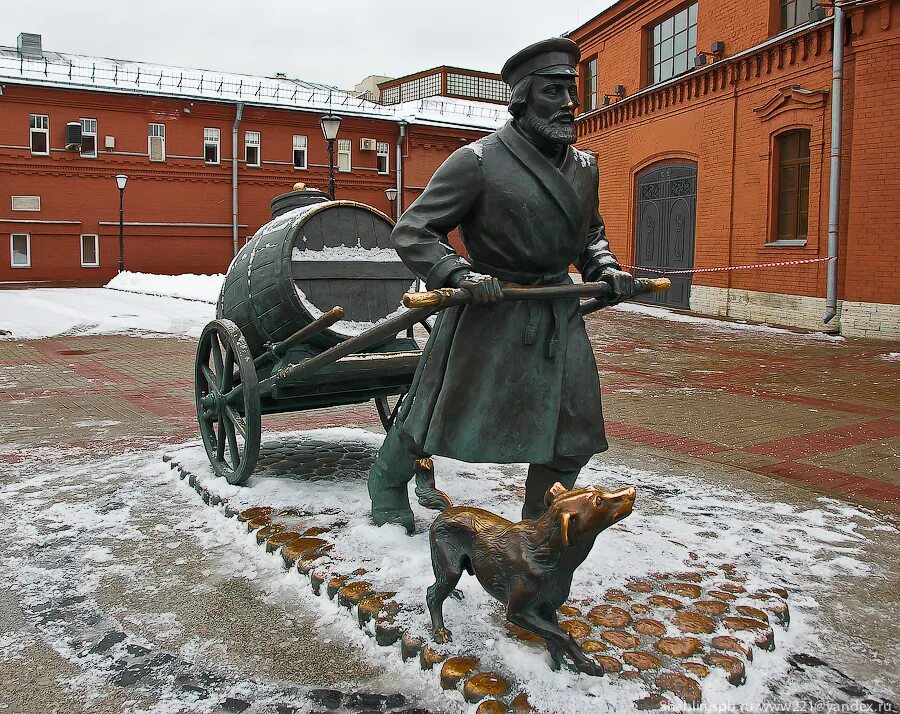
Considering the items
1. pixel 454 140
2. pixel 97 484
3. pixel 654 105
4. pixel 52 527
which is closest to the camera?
pixel 52 527

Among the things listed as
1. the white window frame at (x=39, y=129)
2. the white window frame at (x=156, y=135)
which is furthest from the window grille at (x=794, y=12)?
the white window frame at (x=39, y=129)

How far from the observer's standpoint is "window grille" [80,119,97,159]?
2814cm

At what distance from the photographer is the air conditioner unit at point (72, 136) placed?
Result: 27.7 metres

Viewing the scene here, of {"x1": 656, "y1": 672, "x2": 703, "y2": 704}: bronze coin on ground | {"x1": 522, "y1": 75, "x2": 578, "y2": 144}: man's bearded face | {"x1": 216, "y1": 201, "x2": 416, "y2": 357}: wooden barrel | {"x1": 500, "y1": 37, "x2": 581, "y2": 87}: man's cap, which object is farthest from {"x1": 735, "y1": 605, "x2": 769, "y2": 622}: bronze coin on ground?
{"x1": 216, "y1": 201, "x2": 416, "y2": 357}: wooden barrel

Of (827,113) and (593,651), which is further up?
(827,113)

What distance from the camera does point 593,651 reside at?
2.90 metres

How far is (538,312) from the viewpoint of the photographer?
126 inches

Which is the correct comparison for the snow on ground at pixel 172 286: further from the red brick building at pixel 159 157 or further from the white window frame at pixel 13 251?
the white window frame at pixel 13 251

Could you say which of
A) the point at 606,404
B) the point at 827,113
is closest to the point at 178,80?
the point at 827,113

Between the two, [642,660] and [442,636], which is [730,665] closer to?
[642,660]

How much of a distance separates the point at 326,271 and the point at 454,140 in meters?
30.8

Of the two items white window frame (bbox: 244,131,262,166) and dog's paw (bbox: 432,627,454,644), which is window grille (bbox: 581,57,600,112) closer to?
white window frame (bbox: 244,131,262,166)

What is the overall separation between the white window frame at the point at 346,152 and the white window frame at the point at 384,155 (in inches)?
41.0

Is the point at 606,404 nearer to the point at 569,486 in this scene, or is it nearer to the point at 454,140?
the point at 569,486
